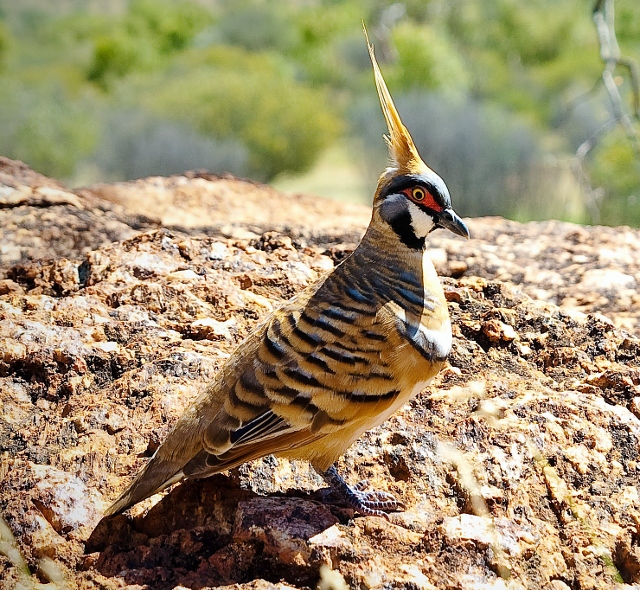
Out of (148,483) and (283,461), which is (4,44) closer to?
(283,461)

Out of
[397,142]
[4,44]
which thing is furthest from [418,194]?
[4,44]

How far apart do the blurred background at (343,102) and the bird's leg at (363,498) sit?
19.3ft

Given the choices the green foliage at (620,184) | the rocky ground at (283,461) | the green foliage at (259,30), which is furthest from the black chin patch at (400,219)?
the green foliage at (259,30)

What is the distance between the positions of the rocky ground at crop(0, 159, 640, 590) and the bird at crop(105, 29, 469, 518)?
0.53 ft

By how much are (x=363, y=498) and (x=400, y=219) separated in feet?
3.61

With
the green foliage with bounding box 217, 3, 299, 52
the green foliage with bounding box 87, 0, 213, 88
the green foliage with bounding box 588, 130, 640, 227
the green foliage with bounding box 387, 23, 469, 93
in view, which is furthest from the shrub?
the green foliage with bounding box 217, 3, 299, 52

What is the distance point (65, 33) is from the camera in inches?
1156

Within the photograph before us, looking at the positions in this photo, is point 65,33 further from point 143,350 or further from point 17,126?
point 143,350

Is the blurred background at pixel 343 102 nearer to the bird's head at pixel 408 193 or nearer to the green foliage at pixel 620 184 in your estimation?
the green foliage at pixel 620 184

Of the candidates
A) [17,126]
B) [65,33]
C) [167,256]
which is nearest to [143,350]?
[167,256]

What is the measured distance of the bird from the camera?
251cm

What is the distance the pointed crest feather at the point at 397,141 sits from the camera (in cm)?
290

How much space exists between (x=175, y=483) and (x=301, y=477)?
0.50 m

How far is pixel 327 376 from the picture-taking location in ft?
8.39
